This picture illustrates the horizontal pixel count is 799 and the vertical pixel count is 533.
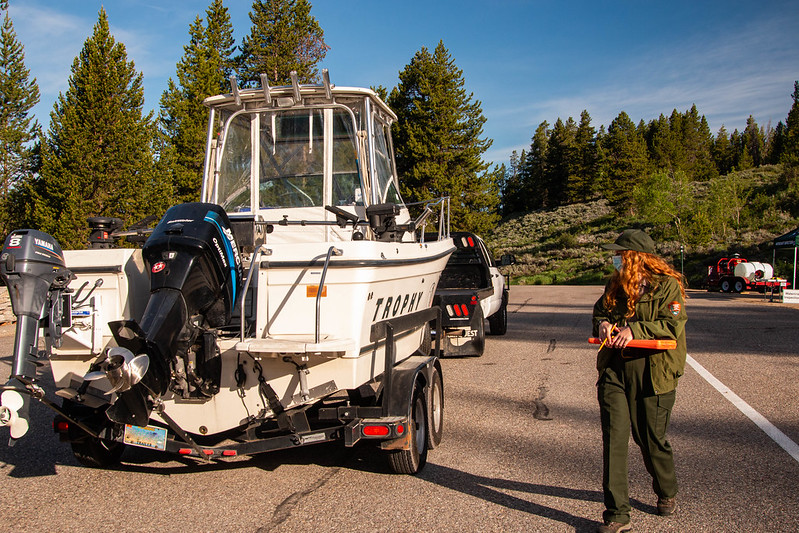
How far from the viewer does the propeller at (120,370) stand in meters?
3.72

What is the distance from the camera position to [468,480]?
5.14 meters

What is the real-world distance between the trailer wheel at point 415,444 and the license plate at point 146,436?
1737 millimetres

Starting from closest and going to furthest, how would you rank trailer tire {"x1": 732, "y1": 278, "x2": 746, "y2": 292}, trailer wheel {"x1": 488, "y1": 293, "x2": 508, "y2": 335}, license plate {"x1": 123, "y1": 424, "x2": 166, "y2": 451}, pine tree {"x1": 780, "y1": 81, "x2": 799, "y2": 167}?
1. license plate {"x1": 123, "y1": 424, "x2": 166, "y2": 451}
2. trailer wheel {"x1": 488, "y1": 293, "x2": 508, "y2": 335}
3. trailer tire {"x1": 732, "y1": 278, "x2": 746, "y2": 292}
4. pine tree {"x1": 780, "y1": 81, "x2": 799, "y2": 167}

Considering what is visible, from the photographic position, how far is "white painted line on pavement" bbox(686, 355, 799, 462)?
5.88m

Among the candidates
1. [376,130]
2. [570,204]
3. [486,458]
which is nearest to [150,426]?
[486,458]

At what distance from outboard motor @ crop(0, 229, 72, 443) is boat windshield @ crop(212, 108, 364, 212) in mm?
2690

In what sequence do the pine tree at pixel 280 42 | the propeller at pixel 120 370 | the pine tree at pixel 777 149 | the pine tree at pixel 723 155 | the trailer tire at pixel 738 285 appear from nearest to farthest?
the propeller at pixel 120 370 → the trailer tire at pixel 738 285 → the pine tree at pixel 280 42 → the pine tree at pixel 777 149 → the pine tree at pixel 723 155

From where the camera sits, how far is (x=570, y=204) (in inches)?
3684

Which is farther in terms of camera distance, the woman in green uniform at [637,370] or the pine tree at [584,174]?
the pine tree at [584,174]

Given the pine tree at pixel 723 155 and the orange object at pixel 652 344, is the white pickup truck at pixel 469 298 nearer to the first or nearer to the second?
the orange object at pixel 652 344

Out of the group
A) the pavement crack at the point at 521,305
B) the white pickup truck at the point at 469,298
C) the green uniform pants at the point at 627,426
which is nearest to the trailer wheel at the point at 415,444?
the green uniform pants at the point at 627,426

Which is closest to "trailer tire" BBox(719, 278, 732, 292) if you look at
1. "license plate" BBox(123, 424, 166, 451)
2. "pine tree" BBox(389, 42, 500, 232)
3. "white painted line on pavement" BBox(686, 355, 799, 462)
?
"pine tree" BBox(389, 42, 500, 232)

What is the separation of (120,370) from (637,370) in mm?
3116

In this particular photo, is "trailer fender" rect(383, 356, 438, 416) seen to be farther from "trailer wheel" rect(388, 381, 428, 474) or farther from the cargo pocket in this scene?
the cargo pocket
